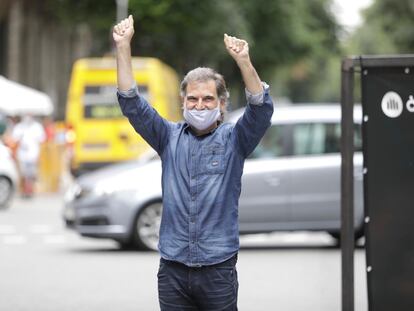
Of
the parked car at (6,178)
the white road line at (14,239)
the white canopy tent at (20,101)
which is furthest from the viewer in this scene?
the white canopy tent at (20,101)

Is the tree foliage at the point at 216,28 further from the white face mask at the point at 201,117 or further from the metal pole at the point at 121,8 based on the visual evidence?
the white face mask at the point at 201,117

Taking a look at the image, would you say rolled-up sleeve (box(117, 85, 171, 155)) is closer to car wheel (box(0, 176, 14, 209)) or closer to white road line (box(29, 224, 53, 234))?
white road line (box(29, 224, 53, 234))

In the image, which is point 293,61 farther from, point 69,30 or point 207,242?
point 207,242

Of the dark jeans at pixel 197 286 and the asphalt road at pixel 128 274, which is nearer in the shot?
the dark jeans at pixel 197 286

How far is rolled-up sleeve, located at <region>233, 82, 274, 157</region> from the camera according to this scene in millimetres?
5371

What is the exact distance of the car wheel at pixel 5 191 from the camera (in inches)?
985

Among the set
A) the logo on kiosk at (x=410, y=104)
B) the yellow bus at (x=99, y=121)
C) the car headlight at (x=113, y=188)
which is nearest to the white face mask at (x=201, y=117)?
the logo on kiosk at (x=410, y=104)

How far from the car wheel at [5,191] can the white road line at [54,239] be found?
6.34 meters

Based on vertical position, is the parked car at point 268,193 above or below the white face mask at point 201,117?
below

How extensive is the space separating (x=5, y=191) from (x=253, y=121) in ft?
66.1

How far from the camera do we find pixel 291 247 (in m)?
16.7

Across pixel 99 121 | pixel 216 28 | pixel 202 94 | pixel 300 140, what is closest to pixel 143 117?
pixel 202 94

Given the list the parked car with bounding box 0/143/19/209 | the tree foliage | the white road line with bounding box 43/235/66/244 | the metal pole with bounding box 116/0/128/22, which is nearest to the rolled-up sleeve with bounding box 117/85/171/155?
the white road line with bounding box 43/235/66/244

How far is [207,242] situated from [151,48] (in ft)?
141
